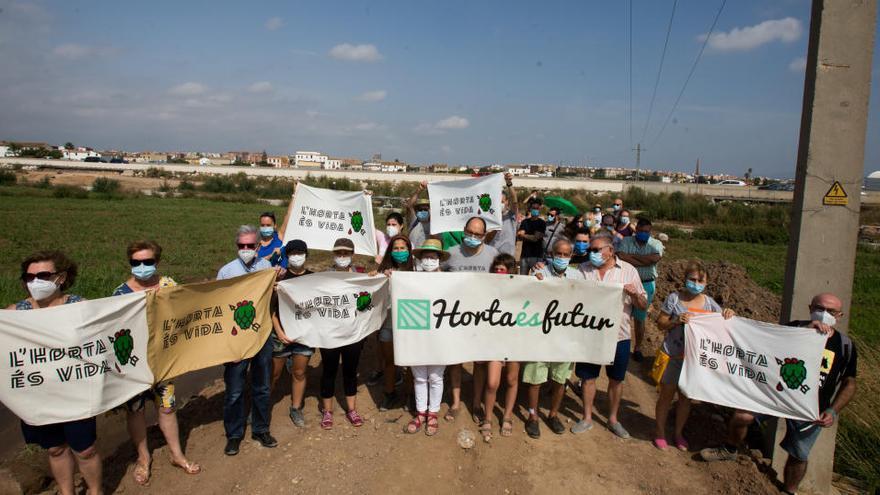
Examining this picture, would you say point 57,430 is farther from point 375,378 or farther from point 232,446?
point 375,378

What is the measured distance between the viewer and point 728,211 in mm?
37312

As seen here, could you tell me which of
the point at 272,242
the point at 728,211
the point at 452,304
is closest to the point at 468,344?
the point at 452,304

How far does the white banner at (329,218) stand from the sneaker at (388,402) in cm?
256

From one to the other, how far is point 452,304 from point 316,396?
8.18 ft

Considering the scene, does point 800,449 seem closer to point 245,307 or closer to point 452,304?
point 452,304

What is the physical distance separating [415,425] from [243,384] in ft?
6.32

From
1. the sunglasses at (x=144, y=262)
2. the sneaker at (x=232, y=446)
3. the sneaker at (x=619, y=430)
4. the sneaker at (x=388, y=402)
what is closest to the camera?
the sunglasses at (x=144, y=262)

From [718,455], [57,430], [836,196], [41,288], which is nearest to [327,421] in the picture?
[57,430]

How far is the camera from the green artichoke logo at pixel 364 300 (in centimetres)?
567

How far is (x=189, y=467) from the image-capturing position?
483 cm

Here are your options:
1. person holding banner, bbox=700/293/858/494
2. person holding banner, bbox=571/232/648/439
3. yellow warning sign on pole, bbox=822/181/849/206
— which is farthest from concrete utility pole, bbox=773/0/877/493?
person holding banner, bbox=571/232/648/439

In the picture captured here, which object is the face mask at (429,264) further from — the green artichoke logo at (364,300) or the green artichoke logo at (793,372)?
the green artichoke logo at (793,372)

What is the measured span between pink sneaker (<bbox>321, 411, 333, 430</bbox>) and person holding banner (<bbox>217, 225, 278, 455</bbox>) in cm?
56

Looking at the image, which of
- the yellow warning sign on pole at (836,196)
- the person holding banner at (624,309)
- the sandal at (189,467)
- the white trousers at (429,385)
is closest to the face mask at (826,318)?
the yellow warning sign on pole at (836,196)
